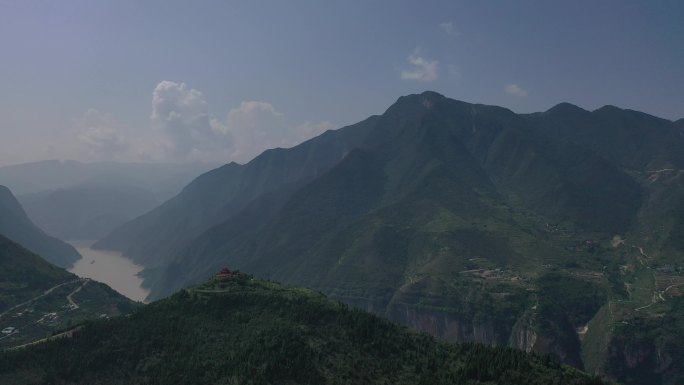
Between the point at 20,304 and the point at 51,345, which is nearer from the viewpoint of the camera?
Answer: the point at 51,345

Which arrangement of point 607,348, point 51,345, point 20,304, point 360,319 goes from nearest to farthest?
point 51,345, point 360,319, point 20,304, point 607,348

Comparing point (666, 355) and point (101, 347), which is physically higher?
point (101, 347)

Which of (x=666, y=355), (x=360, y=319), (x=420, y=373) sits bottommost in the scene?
(x=666, y=355)

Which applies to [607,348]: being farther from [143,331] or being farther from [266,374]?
[143,331]

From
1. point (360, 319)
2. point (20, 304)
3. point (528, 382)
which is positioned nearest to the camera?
point (528, 382)

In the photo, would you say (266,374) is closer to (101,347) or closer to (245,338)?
(245,338)

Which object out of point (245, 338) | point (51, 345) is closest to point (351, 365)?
point (245, 338)

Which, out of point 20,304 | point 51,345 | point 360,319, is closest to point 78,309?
point 20,304

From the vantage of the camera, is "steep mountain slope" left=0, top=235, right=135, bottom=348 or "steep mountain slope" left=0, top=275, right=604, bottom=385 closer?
"steep mountain slope" left=0, top=275, right=604, bottom=385
